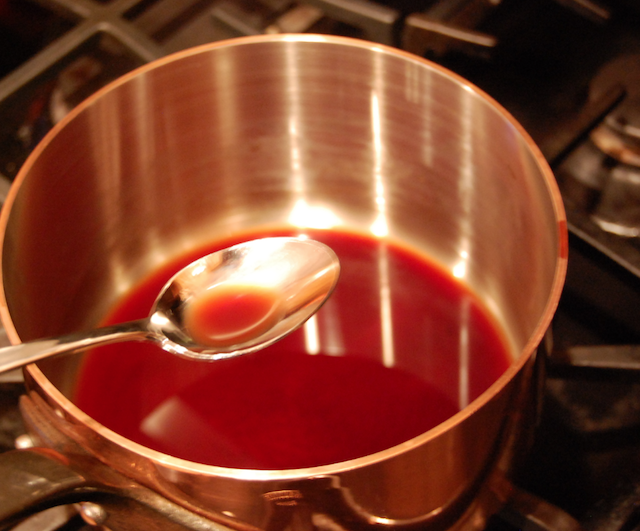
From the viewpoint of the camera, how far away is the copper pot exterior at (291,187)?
0.31m

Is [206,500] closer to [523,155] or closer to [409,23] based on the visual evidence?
[523,155]

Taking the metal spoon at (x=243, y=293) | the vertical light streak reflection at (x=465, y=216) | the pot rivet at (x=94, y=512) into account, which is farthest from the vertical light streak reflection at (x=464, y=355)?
the pot rivet at (x=94, y=512)

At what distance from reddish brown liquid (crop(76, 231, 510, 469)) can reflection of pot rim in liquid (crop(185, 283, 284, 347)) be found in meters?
0.04

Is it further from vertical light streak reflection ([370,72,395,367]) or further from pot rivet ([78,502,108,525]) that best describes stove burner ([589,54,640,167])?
pot rivet ([78,502,108,525])

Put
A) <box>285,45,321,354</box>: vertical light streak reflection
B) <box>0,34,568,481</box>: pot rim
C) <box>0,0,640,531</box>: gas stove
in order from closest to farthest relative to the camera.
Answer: <box>0,34,568,481</box>: pot rim, <box>0,0,640,531</box>: gas stove, <box>285,45,321,354</box>: vertical light streak reflection

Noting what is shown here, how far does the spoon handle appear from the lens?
295 millimetres

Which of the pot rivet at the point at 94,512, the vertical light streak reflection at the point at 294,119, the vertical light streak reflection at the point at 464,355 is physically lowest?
the pot rivet at the point at 94,512

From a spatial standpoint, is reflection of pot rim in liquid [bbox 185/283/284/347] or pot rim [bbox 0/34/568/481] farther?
reflection of pot rim in liquid [bbox 185/283/284/347]

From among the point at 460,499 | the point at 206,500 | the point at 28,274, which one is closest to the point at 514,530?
the point at 460,499

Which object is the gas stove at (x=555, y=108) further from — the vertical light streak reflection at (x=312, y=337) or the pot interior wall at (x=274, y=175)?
the vertical light streak reflection at (x=312, y=337)

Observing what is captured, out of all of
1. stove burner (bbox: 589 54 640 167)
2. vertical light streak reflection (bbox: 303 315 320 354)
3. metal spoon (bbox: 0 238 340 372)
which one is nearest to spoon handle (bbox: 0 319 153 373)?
metal spoon (bbox: 0 238 340 372)

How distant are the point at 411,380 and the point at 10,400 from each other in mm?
249

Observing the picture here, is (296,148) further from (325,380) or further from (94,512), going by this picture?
(94,512)

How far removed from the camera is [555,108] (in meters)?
0.53
